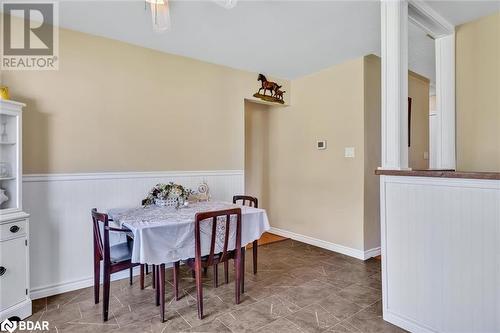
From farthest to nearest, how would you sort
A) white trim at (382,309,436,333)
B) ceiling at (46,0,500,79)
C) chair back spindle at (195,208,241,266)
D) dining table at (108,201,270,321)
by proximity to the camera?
ceiling at (46,0,500,79), chair back spindle at (195,208,241,266), dining table at (108,201,270,321), white trim at (382,309,436,333)

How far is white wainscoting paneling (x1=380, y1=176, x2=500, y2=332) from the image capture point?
1.60 metres

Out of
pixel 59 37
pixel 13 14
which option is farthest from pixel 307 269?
pixel 13 14

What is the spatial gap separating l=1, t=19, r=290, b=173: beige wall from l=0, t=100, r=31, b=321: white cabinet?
0.75 ft

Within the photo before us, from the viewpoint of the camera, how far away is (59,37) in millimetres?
2621

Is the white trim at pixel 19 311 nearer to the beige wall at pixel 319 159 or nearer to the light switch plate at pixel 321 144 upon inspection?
the beige wall at pixel 319 159

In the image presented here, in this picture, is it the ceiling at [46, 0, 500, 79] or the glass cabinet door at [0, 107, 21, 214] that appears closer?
the glass cabinet door at [0, 107, 21, 214]

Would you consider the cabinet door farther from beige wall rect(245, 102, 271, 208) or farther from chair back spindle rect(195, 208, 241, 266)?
beige wall rect(245, 102, 271, 208)

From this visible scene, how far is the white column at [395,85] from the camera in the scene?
2.03 m

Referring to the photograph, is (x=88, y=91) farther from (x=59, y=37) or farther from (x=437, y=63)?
(x=437, y=63)

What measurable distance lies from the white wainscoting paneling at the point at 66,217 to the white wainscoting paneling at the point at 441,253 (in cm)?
251

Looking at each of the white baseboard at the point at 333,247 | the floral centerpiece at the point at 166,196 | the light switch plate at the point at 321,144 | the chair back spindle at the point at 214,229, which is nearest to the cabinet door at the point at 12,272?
the floral centerpiece at the point at 166,196

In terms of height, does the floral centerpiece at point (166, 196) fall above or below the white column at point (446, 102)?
below

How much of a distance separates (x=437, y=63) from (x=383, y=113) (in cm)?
128

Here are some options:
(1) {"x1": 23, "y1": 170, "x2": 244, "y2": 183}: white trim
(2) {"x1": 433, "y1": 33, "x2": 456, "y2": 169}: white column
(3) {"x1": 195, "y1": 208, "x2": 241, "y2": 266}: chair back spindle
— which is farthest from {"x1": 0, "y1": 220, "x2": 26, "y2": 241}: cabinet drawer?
(2) {"x1": 433, "y1": 33, "x2": 456, "y2": 169}: white column
